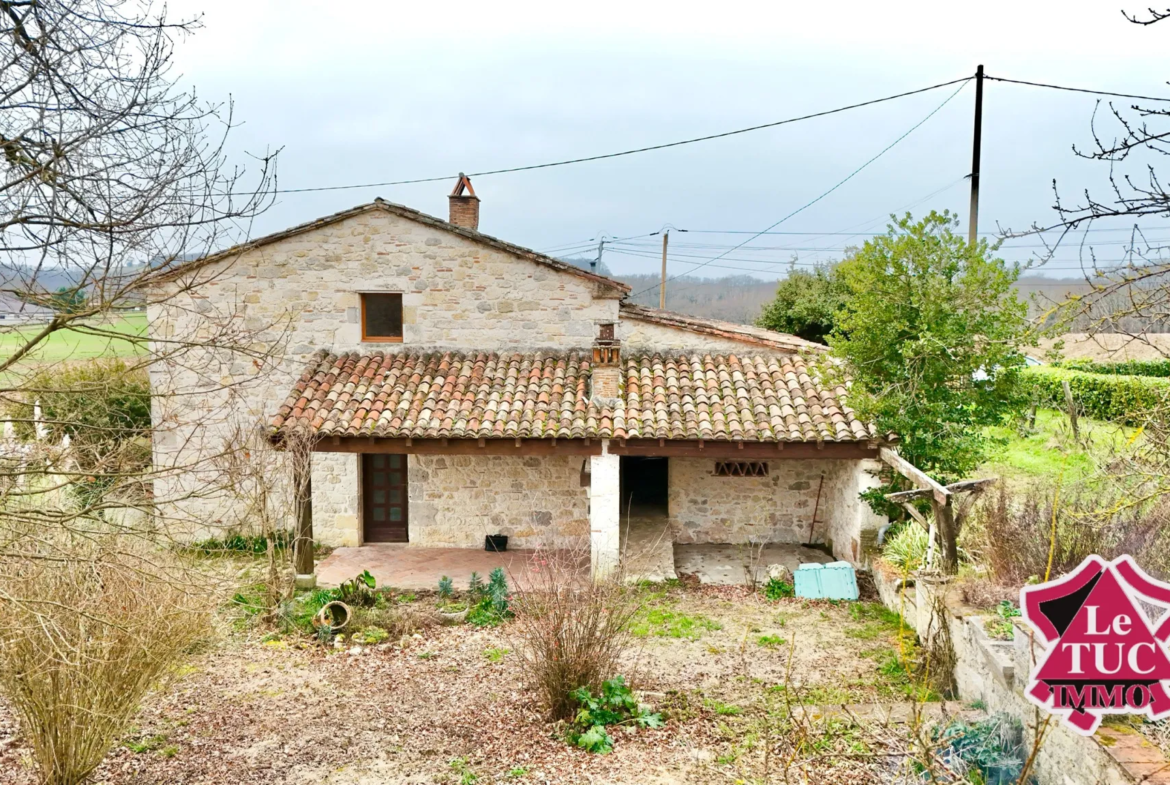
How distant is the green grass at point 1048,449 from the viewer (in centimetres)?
1416

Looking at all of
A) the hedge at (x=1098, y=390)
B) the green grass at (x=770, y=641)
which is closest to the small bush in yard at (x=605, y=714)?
the green grass at (x=770, y=641)

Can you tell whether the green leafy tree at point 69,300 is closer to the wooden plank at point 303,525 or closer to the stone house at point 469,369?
the wooden plank at point 303,525

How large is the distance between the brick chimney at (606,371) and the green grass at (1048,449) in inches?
238

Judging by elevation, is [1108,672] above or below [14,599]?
above

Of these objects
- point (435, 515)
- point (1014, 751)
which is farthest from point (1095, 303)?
point (435, 515)

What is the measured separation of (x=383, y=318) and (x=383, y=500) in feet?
9.91

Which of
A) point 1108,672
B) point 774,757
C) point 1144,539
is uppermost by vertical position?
point 1108,672

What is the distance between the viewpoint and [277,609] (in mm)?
9852

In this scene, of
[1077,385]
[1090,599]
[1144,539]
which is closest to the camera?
[1090,599]

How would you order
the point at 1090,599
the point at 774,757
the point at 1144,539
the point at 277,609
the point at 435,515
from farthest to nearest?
the point at 435,515 < the point at 277,609 < the point at 1144,539 < the point at 774,757 < the point at 1090,599

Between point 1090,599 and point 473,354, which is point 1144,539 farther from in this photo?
point 473,354

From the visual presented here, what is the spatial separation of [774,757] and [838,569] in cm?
449

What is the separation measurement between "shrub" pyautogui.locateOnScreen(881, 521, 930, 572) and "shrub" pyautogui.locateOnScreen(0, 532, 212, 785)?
7800 mm

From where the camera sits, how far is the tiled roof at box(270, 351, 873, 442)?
35.5 ft
